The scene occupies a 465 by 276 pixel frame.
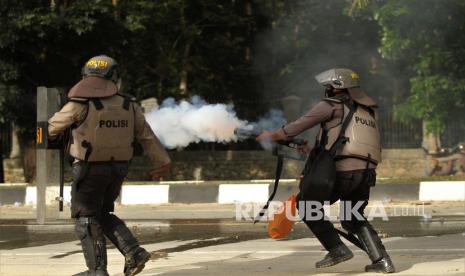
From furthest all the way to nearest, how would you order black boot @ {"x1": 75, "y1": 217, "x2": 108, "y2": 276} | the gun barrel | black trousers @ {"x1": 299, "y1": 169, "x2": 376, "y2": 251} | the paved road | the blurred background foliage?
the blurred background foliage → the paved road → the gun barrel → black trousers @ {"x1": 299, "y1": 169, "x2": 376, "y2": 251} → black boot @ {"x1": 75, "y1": 217, "x2": 108, "y2": 276}

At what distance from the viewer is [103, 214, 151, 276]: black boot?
5867 millimetres

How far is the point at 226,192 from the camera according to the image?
1421 centimetres

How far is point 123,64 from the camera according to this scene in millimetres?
21750

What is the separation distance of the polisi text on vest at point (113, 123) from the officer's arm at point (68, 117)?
13 centimetres

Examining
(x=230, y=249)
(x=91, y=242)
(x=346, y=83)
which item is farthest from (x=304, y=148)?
(x=230, y=249)

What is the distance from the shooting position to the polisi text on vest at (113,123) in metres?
5.68

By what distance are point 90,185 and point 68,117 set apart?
491 mm

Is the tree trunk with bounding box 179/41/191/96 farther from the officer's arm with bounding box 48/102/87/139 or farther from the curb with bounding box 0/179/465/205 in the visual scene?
the officer's arm with bounding box 48/102/87/139

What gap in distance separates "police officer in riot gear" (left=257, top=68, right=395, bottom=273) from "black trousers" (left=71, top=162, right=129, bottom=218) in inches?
46.4

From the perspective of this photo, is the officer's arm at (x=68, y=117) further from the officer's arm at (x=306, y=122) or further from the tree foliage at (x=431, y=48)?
the tree foliage at (x=431, y=48)

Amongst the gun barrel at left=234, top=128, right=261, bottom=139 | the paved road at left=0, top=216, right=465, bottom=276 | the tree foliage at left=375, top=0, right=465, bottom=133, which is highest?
the tree foliage at left=375, top=0, right=465, bottom=133

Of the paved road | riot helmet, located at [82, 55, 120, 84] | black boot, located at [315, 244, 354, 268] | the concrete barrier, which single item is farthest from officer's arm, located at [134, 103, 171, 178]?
the concrete barrier

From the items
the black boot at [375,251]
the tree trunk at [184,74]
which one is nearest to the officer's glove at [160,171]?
the black boot at [375,251]

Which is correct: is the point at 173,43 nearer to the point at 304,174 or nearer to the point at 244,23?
the point at 244,23
